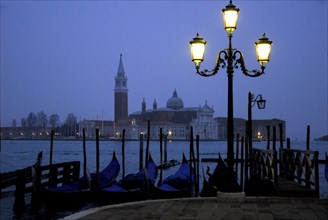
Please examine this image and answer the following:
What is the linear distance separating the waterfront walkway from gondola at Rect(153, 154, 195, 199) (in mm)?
5872

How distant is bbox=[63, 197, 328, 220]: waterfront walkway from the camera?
7504mm

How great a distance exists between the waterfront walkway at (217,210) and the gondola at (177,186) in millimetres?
5872

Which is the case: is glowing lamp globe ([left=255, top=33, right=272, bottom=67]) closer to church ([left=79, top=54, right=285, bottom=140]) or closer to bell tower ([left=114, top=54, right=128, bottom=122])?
church ([left=79, top=54, right=285, bottom=140])

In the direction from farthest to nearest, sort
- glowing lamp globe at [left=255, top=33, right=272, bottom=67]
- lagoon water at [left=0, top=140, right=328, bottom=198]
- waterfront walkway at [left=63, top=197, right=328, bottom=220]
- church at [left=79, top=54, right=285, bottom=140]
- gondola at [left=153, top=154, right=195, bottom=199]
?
1. church at [left=79, top=54, right=285, bottom=140]
2. lagoon water at [left=0, top=140, right=328, bottom=198]
3. gondola at [left=153, top=154, right=195, bottom=199]
4. glowing lamp globe at [left=255, top=33, right=272, bottom=67]
5. waterfront walkway at [left=63, top=197, right=328, bottom=220]

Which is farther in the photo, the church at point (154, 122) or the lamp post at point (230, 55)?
the church at point (154, 122)

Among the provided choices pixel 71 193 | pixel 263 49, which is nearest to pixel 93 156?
pixel 71 193

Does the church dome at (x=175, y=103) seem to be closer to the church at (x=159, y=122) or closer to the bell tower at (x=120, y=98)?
the church at (x=159, y=122)

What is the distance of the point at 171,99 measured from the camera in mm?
167375

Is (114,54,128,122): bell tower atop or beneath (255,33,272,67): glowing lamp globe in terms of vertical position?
atop

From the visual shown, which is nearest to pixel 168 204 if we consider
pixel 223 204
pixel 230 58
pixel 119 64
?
pixel 223 204

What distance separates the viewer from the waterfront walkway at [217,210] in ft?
24.6

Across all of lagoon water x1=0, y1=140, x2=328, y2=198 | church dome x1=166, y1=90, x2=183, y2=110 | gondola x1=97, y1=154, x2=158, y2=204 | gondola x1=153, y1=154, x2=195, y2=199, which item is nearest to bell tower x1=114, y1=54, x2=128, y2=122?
church dome x1=166, y1=90, x2=183, y2=110

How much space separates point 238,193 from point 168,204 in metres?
1.22

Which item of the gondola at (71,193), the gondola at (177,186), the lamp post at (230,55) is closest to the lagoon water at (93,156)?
the gondola at (177,186)
